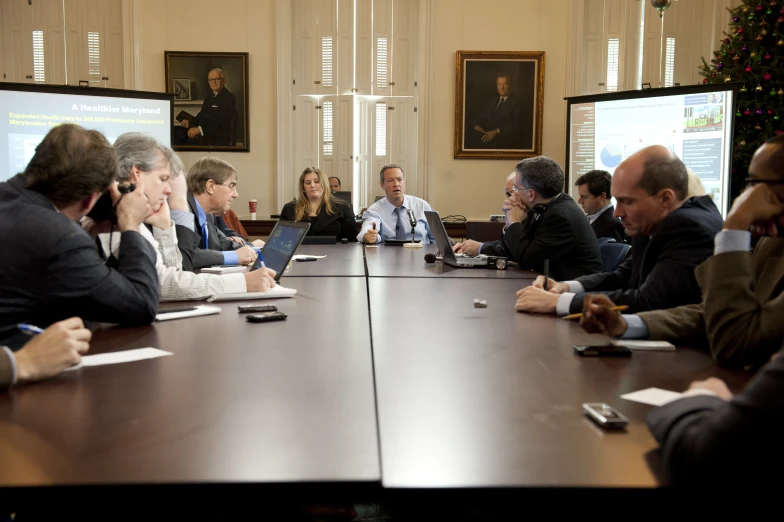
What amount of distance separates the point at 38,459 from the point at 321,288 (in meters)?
2.18

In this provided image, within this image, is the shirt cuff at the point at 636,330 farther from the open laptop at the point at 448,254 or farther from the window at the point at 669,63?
the window at the point at 669,63

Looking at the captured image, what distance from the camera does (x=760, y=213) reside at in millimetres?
1938

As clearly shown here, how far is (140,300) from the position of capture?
7.45 feet

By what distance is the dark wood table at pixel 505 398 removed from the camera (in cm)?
119

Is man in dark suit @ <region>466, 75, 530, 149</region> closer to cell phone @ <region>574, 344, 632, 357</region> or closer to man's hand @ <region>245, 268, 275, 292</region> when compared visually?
man's hand @ <region>245, 268, 275, 292</region>

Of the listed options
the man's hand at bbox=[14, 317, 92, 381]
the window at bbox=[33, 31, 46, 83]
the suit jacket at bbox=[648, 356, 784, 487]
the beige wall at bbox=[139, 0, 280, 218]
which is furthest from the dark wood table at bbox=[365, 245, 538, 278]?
the window at bbox=[33, 31, 46, 83]

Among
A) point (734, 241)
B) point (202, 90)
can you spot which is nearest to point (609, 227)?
point (734, 241)

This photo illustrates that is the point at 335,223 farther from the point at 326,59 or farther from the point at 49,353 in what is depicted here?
the point at 49,353

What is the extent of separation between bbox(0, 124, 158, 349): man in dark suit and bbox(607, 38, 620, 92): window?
775 cm

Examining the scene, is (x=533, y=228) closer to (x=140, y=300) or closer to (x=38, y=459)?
(x=140, y=300)

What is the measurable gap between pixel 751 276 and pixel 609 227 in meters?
3.80

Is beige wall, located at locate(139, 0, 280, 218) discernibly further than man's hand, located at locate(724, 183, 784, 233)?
Yes

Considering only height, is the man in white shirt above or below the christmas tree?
below

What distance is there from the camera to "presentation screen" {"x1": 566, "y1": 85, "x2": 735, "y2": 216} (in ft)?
23.0
